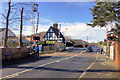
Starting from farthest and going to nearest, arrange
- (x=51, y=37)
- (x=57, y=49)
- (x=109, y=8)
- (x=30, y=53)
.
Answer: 1. (x=51, y=37)
2. (x=57, y=49)
3. (x=30, y=53)
4. (x=109, y=8)

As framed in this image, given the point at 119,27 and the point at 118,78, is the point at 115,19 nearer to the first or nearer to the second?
the point at 119,27

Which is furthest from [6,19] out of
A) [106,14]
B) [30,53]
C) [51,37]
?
[51,37]

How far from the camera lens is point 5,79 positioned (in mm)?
7129

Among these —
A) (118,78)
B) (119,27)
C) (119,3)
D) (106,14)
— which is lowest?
(118,78)

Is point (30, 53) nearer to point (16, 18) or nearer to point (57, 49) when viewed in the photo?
point (16, 18)

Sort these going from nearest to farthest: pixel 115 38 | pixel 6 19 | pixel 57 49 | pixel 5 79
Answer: pixel 5 79
pixel 115 38
pixel 6 19
pixel 57 49

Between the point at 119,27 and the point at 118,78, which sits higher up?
the point at 119,27

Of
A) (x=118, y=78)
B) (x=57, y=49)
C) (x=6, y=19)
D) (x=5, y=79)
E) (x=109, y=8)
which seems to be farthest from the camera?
(x=57, y=49)

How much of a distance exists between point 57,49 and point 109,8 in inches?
1175

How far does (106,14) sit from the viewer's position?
8.73 meters

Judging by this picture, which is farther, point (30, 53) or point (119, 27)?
point (30, 53)

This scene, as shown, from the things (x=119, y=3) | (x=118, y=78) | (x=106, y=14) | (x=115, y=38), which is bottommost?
(x=118, y=78)

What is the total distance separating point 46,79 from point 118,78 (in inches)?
153

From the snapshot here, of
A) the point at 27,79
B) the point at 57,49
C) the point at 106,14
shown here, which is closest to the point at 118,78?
the point at 106,14
